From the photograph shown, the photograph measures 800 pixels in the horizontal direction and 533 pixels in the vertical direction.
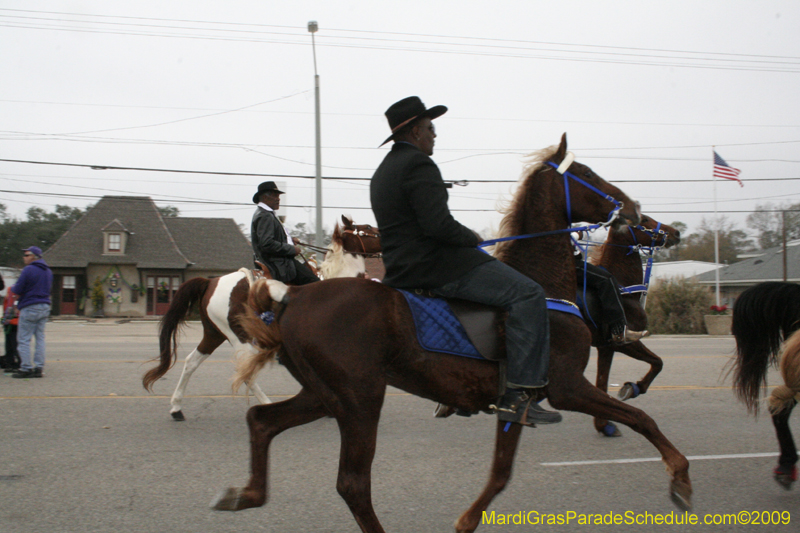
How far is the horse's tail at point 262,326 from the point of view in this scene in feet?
11.1

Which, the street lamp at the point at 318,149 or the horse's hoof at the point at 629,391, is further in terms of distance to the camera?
the street lamp at the point at 318,149

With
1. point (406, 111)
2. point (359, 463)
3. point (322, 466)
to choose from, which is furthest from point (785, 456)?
point (406, 111)

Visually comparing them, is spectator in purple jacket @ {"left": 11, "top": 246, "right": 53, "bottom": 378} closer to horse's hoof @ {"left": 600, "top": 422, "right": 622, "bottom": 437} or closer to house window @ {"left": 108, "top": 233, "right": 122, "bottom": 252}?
horse's hoof @ {"left": 600, "top": 422, "right": 622, "bottom": 437}

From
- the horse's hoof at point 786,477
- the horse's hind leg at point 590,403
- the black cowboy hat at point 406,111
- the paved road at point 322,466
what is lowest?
the paved road at point 322,466

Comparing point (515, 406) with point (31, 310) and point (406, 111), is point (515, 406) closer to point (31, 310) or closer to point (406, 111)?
point (406, 111)

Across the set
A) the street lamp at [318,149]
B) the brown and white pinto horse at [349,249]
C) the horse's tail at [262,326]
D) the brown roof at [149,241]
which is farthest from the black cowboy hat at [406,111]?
the brown roof at [149,241]

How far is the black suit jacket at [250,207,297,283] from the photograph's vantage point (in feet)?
21.0

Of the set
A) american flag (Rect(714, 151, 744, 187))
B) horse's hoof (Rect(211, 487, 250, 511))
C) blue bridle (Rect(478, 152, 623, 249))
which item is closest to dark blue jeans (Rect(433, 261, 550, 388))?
blue bridle (Rect(478, 152, 623, 249))

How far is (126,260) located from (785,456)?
127 feet

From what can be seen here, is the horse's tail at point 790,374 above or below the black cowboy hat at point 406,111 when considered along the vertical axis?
below

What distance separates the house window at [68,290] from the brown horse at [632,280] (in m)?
38.7

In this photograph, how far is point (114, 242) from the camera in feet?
124

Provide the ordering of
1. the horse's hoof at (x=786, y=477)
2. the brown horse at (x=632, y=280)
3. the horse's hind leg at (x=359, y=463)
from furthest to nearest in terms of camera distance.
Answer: the brown horse at (x=632, y=280) < the horse's hoof at (x=786, y=477) < the horse's hind leg at (x=359, y=463)

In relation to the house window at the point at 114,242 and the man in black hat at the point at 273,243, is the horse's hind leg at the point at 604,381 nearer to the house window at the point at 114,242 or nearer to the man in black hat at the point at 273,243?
the man in black hat at the point at 273,243
